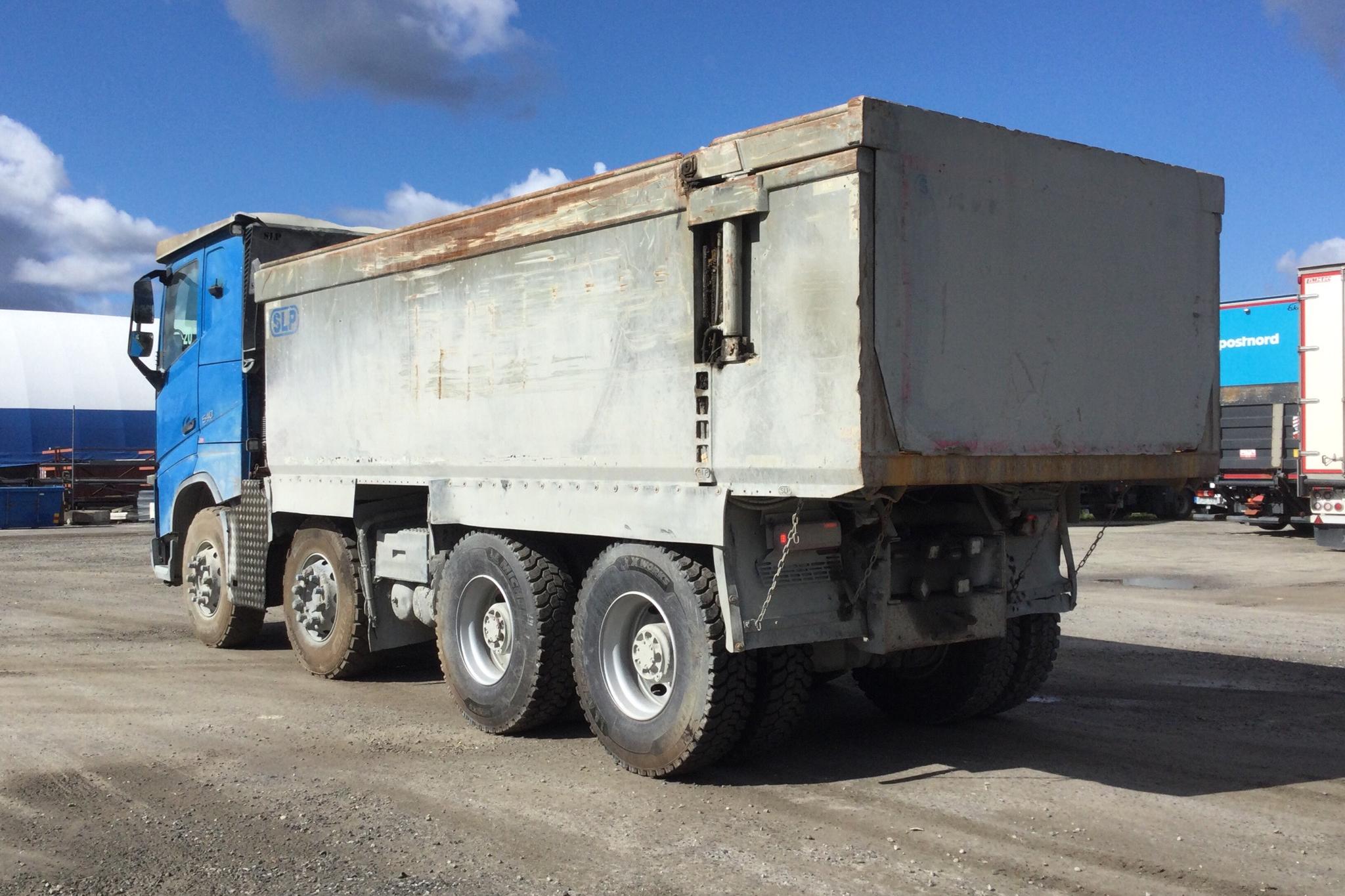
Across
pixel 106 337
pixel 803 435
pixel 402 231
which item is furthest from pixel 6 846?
pixel 106 337

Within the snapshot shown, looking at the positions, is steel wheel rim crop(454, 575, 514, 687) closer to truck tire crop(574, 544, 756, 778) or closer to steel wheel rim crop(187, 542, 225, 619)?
truck tire crop(574, 544, 756, 778)

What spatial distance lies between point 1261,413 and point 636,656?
19135mm

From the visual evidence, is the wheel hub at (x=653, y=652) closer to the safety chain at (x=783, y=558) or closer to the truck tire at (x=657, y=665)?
the truck tire at (x=657, y=665)

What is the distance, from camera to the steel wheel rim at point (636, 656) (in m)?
6.23

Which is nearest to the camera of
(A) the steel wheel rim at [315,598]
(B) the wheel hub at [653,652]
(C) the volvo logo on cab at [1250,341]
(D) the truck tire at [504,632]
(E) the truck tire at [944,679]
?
(B) the wheel hub at [653,652]

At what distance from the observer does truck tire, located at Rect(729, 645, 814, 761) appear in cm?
606

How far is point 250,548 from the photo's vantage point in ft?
32.4

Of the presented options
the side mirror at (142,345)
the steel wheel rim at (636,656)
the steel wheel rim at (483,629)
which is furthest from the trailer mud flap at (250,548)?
the steel wheel rim at (636,656)

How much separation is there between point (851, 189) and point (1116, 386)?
1922 mm

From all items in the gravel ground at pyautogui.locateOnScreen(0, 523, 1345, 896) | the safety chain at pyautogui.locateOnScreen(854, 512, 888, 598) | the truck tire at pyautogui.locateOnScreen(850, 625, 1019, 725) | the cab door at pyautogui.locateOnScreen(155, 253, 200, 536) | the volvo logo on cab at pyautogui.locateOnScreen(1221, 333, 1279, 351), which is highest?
the volvo logo on cab at pyautogui.locateOnScreen(1221, 333, 1279, 351)

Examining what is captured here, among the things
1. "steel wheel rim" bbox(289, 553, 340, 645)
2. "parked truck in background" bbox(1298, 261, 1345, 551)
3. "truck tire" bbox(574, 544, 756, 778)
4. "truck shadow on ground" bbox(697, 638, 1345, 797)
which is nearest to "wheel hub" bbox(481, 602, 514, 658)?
"truck tire" bbox(574, 544, 756, 778)

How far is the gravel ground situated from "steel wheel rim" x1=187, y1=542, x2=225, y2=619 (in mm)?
808

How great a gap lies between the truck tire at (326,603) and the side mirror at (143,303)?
280 centimetres

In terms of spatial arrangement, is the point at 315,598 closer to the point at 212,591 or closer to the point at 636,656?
the point at 212,591
